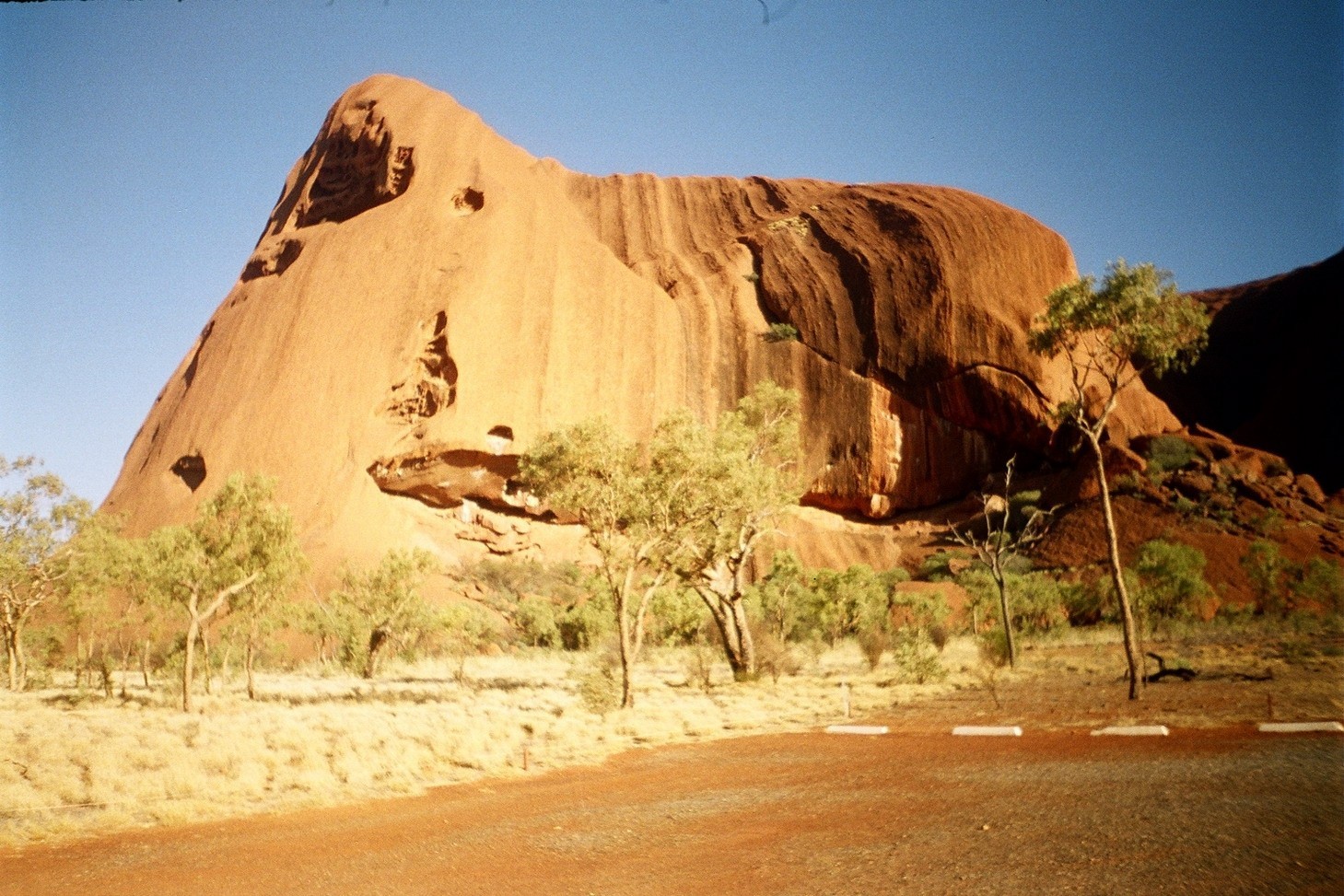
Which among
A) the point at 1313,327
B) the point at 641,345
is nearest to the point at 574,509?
the point at 641,345

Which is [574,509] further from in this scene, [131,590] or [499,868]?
[131,590]

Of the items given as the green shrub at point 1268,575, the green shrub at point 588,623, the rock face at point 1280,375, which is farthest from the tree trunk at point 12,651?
the rock face at point 1280,375

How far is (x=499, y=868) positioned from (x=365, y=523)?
4152 centimetres

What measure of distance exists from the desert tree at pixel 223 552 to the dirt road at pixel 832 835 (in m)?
14.3

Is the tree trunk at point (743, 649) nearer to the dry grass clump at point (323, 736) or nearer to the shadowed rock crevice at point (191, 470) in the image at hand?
the dry grass clump at point (323, 736)

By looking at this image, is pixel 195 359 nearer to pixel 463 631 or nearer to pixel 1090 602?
pixel 463 631

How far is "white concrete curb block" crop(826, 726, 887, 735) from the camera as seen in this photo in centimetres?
1448

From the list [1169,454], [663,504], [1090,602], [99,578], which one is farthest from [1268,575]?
[99,578]

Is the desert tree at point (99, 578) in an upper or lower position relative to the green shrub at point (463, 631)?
upper

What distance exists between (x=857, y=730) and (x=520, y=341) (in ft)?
144

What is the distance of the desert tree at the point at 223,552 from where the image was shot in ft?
73.0

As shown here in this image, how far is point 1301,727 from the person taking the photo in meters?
11.5

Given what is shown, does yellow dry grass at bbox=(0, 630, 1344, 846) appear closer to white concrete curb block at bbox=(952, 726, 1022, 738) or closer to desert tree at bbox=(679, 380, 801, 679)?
white concrete curb block at bbox=(952, 726, 1022, 738)

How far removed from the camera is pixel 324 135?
71.0 meters
